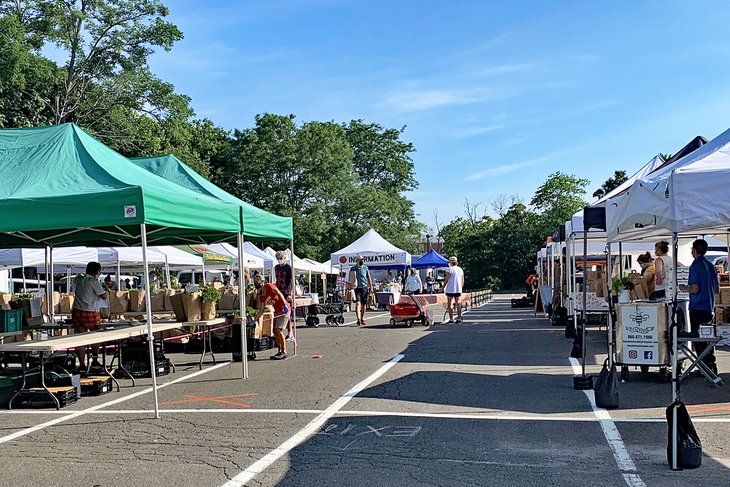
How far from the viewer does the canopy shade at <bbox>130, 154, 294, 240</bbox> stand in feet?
38.1

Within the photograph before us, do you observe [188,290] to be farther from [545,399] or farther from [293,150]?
[293,150]

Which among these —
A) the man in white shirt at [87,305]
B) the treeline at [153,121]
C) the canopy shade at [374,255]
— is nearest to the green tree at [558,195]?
the treeline at [153,121]

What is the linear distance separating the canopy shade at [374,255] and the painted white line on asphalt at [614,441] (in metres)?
20.1

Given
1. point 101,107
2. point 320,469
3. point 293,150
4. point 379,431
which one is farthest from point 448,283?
point 293,150

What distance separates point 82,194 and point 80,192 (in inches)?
7.1

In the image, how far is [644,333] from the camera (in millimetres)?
9148

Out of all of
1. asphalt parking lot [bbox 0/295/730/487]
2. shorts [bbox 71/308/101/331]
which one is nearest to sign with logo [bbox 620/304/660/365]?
asphalt parking lot [bbox 0/295/730/487]

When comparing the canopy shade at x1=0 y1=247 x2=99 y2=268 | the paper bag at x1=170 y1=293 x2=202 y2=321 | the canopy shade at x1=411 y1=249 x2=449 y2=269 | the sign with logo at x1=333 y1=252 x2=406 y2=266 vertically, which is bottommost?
the paper bag at x1=170 y1=293 x2=202 y2=321

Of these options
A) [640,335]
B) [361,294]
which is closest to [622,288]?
[640,335]

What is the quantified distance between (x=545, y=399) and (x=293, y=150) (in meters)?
44.1

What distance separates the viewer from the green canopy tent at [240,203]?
11594mm

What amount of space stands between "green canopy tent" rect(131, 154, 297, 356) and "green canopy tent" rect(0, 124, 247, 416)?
2.07 feet

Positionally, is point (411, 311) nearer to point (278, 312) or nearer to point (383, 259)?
point (278, 312)

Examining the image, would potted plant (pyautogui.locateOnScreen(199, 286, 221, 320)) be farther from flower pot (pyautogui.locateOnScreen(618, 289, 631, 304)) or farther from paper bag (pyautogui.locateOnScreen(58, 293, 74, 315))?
flower pot (pyautogui.locateOnScreen(618, 289, 631, 304))
